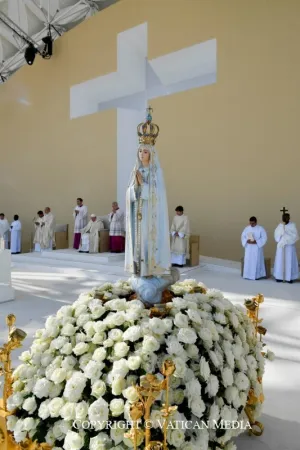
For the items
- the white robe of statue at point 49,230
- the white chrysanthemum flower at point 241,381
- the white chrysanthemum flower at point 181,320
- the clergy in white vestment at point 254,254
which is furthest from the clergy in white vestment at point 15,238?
the white chrysanthemum flower at point 241,381

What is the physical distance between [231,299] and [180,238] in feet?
11.9

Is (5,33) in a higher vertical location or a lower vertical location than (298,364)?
higher

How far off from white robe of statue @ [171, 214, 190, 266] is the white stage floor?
0.53 metres

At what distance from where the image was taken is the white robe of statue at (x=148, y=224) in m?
2.74

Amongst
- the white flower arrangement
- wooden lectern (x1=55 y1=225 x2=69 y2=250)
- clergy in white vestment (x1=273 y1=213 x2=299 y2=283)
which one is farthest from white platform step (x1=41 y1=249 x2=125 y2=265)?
the white flower arrangement

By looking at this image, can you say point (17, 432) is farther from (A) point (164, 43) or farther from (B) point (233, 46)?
(A) point (164, 43)

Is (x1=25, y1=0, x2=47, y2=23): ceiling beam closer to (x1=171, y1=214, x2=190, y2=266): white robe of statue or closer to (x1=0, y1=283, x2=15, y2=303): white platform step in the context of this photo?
(x1=171, y1=214, x2=190, y2=266): white robe of statue

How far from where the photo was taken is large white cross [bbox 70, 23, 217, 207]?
12992mm

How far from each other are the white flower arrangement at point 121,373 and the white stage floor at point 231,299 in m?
0.69

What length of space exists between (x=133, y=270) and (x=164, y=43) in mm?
11868

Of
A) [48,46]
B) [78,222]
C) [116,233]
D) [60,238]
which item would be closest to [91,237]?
[116,233]

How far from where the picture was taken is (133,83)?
1480 cm

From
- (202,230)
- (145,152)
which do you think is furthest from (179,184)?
(145,152)

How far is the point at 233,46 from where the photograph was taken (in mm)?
11391
